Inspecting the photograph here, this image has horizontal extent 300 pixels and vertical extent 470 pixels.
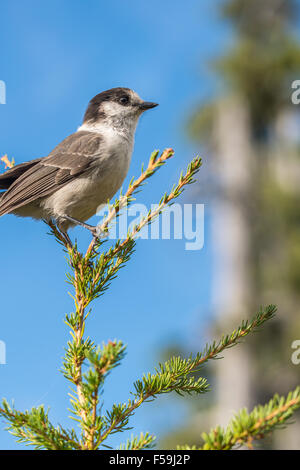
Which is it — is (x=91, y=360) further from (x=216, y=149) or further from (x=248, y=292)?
(x=216, y=149)

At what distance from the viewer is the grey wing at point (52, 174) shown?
3834 mm

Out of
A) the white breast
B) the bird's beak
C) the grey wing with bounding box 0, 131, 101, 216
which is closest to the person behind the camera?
the white breast

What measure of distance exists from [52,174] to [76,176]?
234 millimetres

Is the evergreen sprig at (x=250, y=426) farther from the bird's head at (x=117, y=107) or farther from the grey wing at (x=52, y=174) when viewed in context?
the bird's head at (x=117, y=107)

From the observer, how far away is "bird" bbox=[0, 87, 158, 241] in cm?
373

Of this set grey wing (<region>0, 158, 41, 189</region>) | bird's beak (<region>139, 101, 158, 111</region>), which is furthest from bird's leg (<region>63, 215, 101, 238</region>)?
Result: bird's beak (<region>139, 101, 158, 111</region>)

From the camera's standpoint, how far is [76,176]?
3.82 meters

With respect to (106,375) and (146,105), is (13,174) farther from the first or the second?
(106,375)

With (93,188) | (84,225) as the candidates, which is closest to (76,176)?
(93,188)

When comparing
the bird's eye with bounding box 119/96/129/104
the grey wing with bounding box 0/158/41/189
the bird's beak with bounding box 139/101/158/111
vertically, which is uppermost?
the bird's eye with bounding box 119/96/129/104

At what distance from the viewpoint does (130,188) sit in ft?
8.41

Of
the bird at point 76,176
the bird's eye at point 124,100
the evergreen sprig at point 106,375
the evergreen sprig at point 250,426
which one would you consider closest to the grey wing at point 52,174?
the bird at point 76,176

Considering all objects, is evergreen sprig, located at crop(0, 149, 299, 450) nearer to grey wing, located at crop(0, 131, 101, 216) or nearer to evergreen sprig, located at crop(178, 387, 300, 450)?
evergreen sprig, located at crop(178, 387, 300, 450)

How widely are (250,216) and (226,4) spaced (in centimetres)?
845
